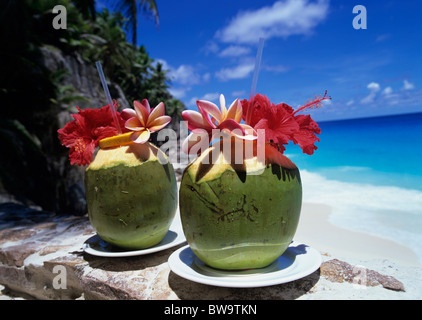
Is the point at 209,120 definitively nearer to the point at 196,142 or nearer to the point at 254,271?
the point at 196,142

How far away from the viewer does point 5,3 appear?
758 cm

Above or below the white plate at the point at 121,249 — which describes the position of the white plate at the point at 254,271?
above

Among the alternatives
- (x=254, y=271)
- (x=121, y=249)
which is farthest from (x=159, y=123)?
(x=254, y=271)

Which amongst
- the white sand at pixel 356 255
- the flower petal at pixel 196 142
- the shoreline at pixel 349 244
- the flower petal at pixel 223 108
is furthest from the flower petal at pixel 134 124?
the shoreline at pixel 349 244

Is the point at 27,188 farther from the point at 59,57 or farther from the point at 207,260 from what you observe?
the point at 207,260

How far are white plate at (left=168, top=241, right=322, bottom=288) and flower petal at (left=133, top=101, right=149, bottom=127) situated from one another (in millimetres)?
703

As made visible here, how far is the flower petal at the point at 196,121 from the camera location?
1.30m

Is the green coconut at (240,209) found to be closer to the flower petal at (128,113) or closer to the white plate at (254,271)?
the white plate at (254,271)

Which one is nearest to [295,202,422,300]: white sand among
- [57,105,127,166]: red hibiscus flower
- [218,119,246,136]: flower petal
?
[218,119,246,136]: flower petal

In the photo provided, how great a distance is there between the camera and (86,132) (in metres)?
1.80

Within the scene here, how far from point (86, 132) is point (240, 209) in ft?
3.48
